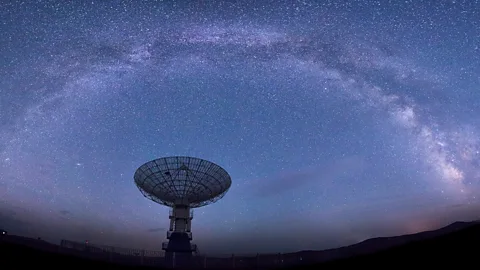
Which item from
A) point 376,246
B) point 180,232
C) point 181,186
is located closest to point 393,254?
point 376,246

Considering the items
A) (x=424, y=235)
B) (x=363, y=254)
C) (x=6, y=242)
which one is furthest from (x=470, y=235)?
(x=6, y=242)

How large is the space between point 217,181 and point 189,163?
4270 millimetres

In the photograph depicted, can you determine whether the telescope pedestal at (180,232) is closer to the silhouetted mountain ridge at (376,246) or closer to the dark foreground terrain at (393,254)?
the dark foreground terrain at (393,254)

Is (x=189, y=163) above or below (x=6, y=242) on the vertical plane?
above

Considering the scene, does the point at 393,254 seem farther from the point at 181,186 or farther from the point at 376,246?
the point at 181,186

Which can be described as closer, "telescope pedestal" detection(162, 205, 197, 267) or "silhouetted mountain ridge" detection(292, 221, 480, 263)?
"silhouetted mountain ridge" detection(292, 221, 480, 263)

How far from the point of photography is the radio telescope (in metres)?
38.9

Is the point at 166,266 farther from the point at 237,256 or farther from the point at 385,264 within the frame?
the point at 385,264

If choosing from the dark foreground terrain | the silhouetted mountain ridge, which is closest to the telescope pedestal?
the dark foreground terrain

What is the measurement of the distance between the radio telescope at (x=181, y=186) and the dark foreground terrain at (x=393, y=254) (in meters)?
13.7

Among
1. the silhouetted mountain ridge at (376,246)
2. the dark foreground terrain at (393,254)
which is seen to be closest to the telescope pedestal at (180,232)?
the dark foreground terrain at (393,254)

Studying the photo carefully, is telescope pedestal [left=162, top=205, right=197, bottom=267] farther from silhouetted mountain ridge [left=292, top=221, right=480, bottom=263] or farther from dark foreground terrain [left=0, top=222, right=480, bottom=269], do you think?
silhouetted mountain ridge [left=292, top=221, right=480, bottom=263]

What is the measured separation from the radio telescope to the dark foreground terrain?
44.8ft

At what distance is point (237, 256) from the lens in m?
28.8
